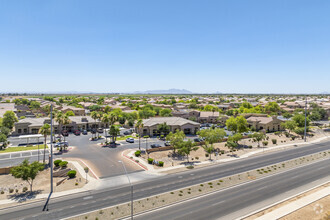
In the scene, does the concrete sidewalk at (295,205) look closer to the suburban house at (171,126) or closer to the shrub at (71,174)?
the shrub at (71,174)

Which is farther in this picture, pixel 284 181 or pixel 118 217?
pixel 284 181

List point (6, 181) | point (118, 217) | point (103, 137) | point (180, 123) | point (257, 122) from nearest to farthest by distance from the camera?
point (118, 217) < point (6, 181) < point (103, 137) < point (180, 123) < point (257, 122)

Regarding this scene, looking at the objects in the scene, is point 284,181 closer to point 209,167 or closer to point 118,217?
point 209,167

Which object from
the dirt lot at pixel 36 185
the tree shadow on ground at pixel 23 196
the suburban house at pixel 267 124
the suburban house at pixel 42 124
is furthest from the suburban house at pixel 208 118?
the tree shadow on ground at pixel 23 196

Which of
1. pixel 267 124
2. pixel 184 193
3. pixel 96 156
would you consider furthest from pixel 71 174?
pixel 267 124

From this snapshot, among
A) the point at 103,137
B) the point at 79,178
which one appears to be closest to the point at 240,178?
the point at 79,178
